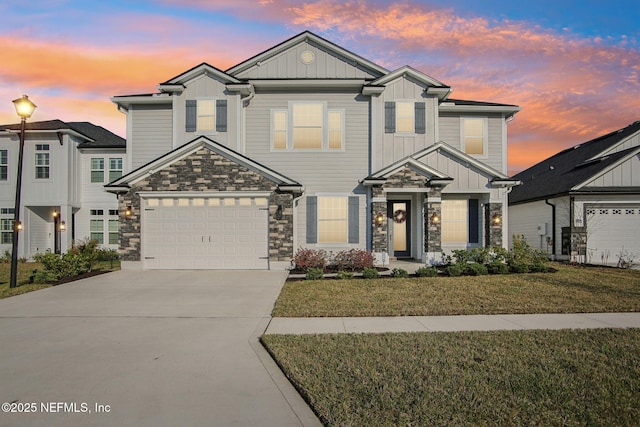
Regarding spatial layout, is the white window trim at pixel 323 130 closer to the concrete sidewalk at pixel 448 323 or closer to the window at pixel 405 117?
the window at pixel 405 117

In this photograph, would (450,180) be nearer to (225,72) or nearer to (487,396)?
(225,72)

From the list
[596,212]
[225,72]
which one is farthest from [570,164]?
[225,72]

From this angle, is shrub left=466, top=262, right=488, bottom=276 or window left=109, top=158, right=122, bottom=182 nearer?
shrub left=466, top=262, right=488, bottom=276

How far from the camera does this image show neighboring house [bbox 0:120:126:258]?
18.1m

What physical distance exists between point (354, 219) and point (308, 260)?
9.20ft

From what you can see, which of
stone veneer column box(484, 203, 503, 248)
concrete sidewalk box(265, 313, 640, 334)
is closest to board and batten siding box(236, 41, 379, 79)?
stone veneer column box(484, 203, 503, 248)

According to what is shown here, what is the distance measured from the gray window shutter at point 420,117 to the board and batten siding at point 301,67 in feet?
7.53

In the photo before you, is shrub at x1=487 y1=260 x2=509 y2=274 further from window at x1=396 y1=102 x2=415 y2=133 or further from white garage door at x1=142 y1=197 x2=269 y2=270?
white garage door at x1=142 y1=197 x2=269 y2=270

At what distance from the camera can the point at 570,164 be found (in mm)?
20062

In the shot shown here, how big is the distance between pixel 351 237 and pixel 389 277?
348cm

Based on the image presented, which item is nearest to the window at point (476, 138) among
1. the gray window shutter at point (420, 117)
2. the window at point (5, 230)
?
the gray window shutter at point (420, 117)

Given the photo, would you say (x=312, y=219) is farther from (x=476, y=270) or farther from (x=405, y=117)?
(x=476, y=270)

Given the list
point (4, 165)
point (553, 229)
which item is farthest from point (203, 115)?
point (553, 229)

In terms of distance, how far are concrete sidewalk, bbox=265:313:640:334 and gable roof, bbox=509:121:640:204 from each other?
11524 millimetres
